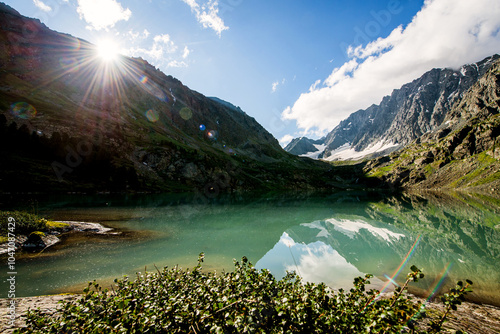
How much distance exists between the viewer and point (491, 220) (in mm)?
45375

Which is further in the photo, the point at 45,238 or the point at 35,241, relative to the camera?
the point at 45,238

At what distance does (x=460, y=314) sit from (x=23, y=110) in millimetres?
160196

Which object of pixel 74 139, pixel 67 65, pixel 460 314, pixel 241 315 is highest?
pixel 67 65

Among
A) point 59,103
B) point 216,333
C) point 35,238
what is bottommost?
point 35,238

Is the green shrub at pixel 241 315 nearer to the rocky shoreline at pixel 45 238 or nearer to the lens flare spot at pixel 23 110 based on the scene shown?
the rocky shoreline at pixel 45 238

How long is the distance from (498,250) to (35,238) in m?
52.7

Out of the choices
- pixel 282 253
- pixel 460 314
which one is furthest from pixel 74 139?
pixel 460 314

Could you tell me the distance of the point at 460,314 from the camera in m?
12.6

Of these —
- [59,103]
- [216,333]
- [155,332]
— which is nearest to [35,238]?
[155,332]

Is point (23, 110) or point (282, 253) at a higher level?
point (23, 110)

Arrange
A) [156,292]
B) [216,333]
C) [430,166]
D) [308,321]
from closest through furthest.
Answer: [216,333] → [308,321] → [156,292] → [430,166]

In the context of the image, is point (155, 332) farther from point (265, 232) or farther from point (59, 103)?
point (59, 103)

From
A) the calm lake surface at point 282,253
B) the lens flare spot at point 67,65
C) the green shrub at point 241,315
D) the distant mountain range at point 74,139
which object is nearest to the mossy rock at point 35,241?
the calm lake surface at point 282,253

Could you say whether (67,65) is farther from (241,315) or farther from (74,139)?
(241,315)
